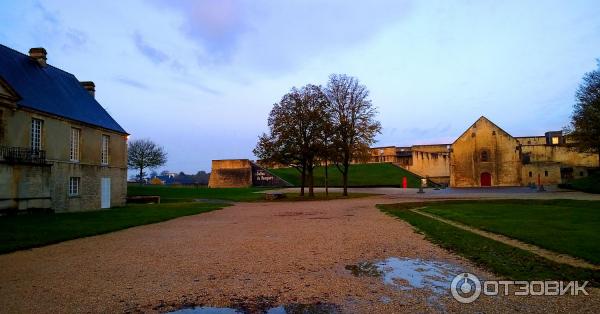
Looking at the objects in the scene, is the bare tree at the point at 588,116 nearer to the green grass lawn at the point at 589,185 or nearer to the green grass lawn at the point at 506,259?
the green grass lawn at the point at 589,185

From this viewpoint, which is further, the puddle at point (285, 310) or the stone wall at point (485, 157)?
the stone wall at point (485, 157)

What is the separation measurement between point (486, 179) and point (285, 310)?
54.0 m

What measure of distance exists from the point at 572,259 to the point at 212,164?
194 ft

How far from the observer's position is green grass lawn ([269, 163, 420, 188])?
55906mm

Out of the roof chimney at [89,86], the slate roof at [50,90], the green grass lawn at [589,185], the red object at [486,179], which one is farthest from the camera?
the red object at [486,179]

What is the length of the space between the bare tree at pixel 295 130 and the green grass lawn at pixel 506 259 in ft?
75.1

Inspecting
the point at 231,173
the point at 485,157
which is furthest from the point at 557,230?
the point at 231,173

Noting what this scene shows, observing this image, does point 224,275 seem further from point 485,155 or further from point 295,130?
point 485,155

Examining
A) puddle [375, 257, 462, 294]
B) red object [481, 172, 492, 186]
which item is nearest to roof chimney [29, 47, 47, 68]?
puddle [375, 257, 462, 294]

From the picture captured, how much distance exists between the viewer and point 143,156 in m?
62.0

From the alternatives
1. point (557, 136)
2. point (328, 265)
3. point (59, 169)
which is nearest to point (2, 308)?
point (328, 265)

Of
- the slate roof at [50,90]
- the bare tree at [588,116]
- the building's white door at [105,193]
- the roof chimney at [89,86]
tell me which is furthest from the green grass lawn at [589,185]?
the roof chimney at [89,86]

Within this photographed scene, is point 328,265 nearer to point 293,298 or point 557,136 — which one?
point 293,298

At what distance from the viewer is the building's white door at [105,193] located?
2677 cm
